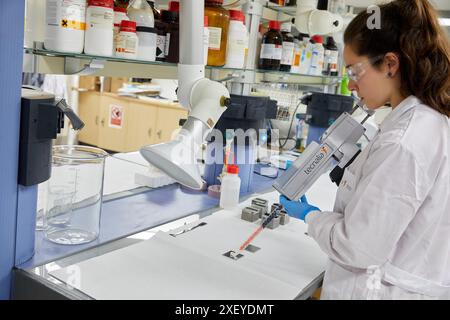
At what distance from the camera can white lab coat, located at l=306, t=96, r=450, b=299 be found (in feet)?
2.85

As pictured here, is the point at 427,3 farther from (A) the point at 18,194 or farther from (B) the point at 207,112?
(A) the point at 18,194

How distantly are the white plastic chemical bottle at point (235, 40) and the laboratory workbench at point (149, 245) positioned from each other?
54cm

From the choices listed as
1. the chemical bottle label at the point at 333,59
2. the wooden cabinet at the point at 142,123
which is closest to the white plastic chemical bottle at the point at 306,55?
the chemical bottle label at the point at 333,59

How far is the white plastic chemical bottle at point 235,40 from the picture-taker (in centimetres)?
167

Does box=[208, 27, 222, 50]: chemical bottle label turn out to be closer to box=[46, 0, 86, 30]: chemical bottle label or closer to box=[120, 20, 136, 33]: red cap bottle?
box=[120, 20, 136, 33]: red cap bottle

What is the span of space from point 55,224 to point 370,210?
85cm

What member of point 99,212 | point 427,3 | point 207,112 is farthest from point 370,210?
point 99,212

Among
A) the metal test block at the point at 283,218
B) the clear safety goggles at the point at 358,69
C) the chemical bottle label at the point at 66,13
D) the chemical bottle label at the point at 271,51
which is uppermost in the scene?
the chemical bottle label at the point at 271,51

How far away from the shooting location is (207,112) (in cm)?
93

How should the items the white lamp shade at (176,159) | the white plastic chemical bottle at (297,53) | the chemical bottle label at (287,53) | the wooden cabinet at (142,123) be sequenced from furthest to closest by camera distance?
the wooden cabinet at (142,123)
the white plastic chemical bottle at (297,53)
the chemical bottle label at (287,53)
the white lamp shade at (176,159)

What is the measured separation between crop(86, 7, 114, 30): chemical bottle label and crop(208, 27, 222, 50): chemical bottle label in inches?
18.2

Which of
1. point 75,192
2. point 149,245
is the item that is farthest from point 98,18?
point 149,245

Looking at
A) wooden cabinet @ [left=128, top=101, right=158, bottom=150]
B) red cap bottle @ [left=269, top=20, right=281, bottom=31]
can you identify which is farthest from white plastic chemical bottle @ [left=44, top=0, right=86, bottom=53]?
wooden cabinet @ [left=128, top=101, right=158, bottom=150]

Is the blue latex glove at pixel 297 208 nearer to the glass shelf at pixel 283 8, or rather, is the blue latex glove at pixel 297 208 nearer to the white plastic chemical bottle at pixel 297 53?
the white plastic chemical bottle at pixel 297 53
